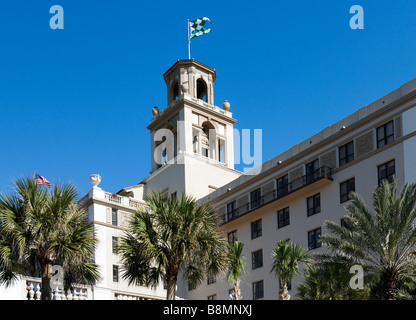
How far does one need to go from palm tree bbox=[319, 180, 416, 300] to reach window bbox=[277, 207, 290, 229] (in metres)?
22.8

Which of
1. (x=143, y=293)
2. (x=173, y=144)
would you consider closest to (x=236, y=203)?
(x=143, y=293)

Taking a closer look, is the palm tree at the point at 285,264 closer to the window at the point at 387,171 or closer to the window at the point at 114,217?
the window at the point at 387,171

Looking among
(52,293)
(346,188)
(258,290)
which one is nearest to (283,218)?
(258,290)

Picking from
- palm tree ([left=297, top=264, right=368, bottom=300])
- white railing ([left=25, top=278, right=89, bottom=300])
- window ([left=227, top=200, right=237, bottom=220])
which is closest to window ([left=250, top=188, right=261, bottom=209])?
window ([left=227, top=200, right=237, bottom=220])

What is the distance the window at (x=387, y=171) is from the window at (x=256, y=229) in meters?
13.6

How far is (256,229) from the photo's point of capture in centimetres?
6191

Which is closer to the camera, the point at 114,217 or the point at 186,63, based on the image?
the point at 114,217

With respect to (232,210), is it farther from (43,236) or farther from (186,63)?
(43,236)

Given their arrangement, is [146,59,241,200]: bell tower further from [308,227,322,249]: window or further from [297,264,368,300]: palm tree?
[297,264,368,300]: palm tree

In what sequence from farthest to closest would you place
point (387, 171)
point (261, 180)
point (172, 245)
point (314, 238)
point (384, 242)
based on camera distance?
point (261, 180)
point (314, 238)
point (387, 171)
point (172, 245)
point (384, 242)

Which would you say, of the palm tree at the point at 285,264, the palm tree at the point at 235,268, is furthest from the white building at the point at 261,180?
the palm tree at the point at 285,264

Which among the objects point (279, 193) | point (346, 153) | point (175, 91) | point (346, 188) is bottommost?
point (346, 188)

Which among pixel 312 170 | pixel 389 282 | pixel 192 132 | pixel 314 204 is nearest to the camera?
pixel 389 282

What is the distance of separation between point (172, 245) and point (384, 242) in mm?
9423
